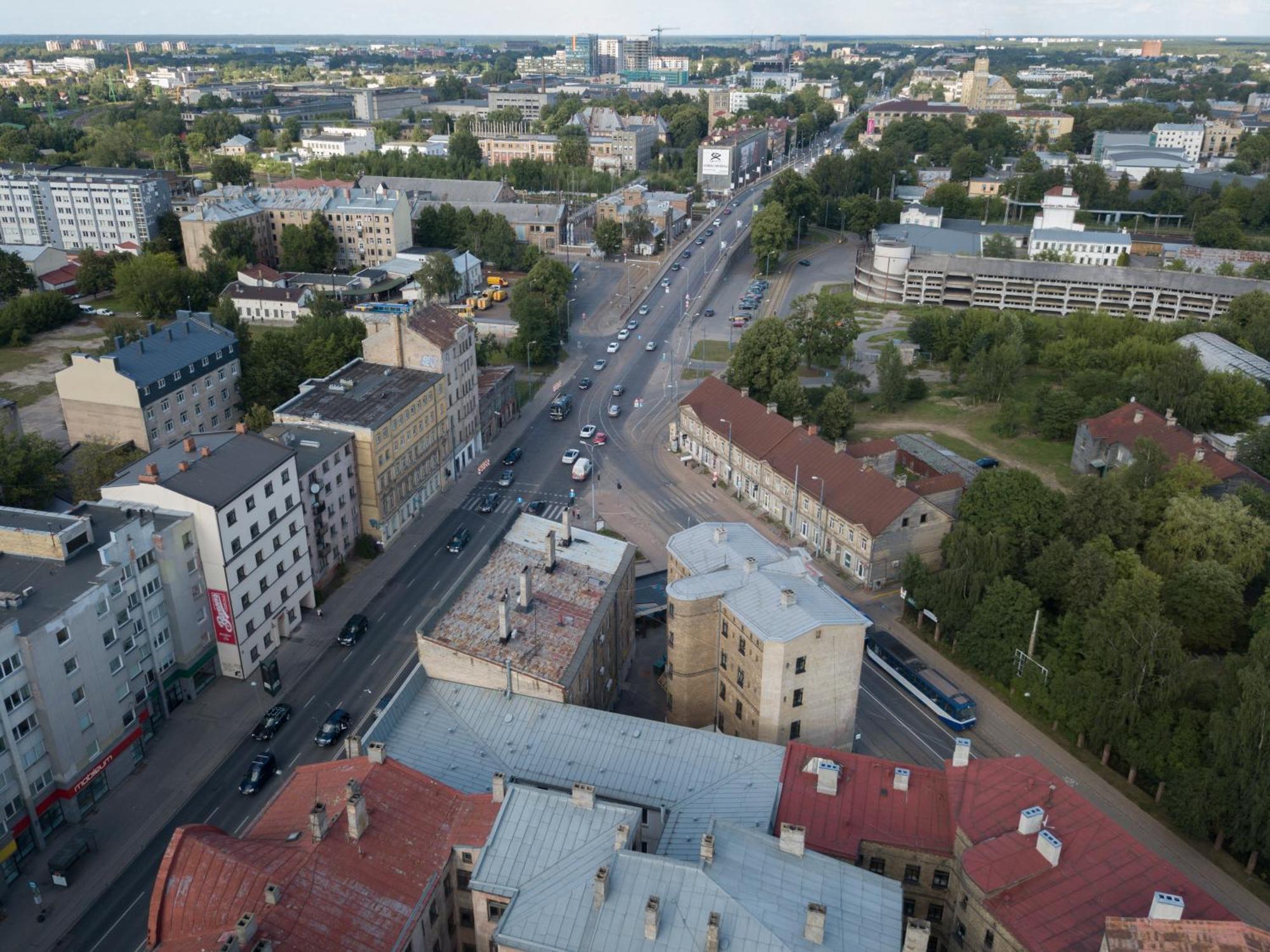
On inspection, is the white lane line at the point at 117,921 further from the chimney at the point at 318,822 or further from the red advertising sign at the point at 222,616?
the red advertising sign at the point at 222,616

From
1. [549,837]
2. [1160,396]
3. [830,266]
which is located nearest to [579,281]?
[830,266]

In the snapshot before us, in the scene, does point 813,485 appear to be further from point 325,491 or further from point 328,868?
point 328,868

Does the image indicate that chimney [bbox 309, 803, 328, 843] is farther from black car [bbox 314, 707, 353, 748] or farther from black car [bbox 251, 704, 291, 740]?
black car [bbox 251, 704, 291, 740]

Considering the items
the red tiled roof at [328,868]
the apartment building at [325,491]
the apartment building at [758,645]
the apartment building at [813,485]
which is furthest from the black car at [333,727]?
the apartment building at [813,485]

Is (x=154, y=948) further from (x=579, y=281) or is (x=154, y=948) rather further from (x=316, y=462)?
(x=579, y=281)

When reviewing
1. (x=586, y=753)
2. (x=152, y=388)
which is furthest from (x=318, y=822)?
(x=152, y=388)

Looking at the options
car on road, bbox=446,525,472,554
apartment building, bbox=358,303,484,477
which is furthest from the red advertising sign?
apartment building, bbox=358,303,484,477
